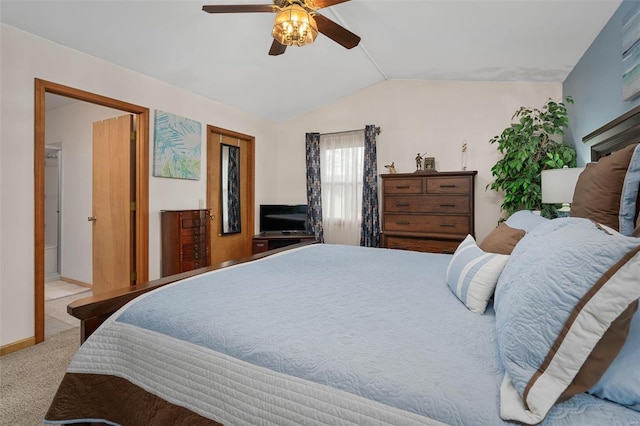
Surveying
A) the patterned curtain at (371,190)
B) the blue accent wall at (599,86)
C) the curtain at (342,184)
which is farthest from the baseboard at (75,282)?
the blue accent wall at (599,86)

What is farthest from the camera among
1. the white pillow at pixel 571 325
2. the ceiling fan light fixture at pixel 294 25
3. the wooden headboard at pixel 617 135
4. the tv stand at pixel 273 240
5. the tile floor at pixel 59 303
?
the tv stand at pixel 273 240

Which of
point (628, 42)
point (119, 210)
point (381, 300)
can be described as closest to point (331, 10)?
point (628, 42)

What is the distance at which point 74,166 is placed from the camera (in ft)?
14.3

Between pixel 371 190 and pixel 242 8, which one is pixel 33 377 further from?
pixel 371 190

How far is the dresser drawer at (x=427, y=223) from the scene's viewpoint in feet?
12.0

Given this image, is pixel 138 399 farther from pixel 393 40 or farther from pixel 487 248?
pixel 393 40

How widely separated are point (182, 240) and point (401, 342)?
299cm

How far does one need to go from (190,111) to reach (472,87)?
11.7 feet

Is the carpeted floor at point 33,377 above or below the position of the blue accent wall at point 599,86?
below

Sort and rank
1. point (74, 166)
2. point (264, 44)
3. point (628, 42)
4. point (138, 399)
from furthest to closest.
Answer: point (74, 166) < point (264, 44) < point (628, 42) < point (138, 399)

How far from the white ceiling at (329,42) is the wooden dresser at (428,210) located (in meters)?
1.30

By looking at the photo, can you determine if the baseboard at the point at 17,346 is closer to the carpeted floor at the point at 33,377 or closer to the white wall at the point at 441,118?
the carpeted floor at the point at 33,377

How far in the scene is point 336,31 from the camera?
2277mm

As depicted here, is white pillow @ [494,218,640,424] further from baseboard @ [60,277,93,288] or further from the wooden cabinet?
baseboard @ [60,277,93,288]
